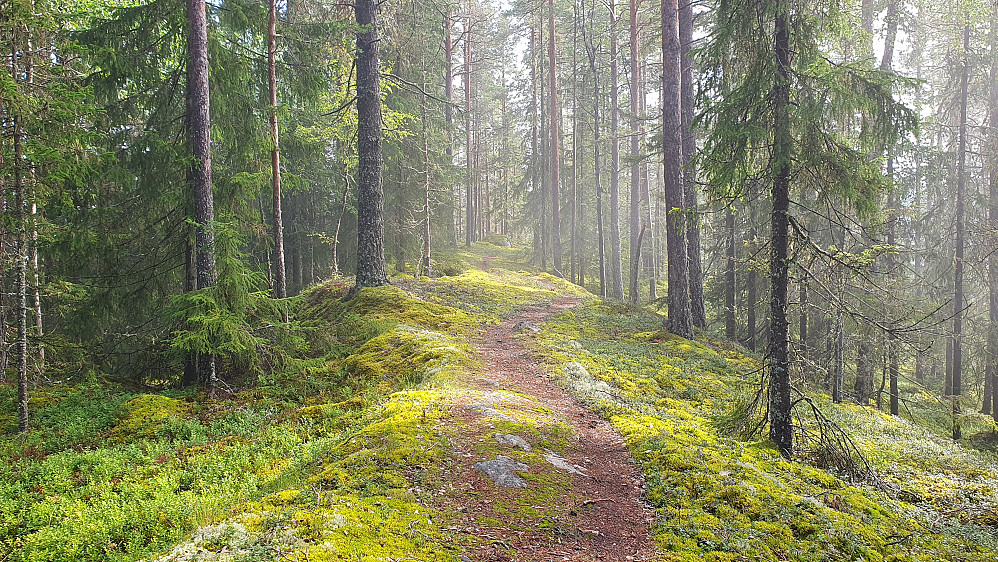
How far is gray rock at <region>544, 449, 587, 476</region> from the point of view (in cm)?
567

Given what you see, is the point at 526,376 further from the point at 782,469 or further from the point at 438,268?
the point at 438,268

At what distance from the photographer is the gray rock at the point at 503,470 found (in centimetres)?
509

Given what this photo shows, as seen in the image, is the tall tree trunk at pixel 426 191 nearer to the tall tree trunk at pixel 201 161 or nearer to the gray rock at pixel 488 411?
the tall tree trunk at pixel 201 161

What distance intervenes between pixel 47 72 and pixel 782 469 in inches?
492

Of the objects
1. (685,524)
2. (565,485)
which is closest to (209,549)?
(565,485)

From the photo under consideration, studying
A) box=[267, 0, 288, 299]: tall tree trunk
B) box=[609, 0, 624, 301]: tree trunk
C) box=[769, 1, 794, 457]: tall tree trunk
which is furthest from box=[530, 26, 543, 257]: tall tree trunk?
box=[769, 1, 794, 457]: tall tree trunk

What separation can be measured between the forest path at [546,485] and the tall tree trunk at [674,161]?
251 inches

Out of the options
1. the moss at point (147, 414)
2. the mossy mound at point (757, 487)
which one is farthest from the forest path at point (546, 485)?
the moss at point (147, 414)

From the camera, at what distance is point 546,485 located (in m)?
5.18

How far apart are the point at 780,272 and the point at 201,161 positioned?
980 centimetres

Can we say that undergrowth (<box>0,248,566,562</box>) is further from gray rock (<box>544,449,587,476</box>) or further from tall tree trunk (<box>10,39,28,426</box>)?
gray rock (<box>544,449,587,476</box>)

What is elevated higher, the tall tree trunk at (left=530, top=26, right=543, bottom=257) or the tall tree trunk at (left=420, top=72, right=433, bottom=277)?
the tall tree trunk at (left=530, top=26, right=543, bottom=257)

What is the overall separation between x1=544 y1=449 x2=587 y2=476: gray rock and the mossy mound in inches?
31.2

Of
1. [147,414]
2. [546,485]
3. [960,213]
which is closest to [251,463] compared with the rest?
[147,414]
